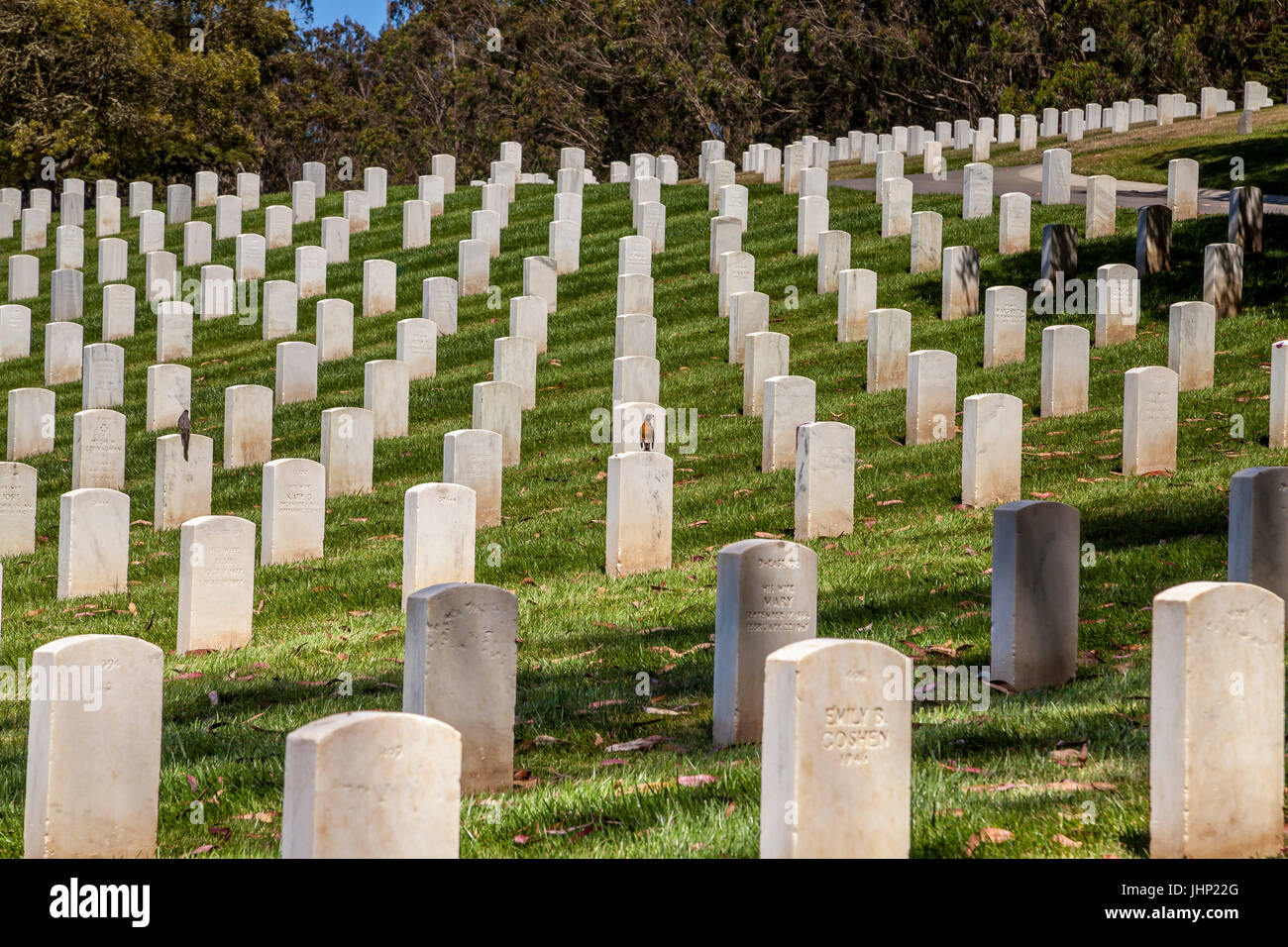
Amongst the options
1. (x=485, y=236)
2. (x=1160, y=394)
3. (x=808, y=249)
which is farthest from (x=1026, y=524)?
(x=485, y=236)

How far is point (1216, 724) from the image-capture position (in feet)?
15.9

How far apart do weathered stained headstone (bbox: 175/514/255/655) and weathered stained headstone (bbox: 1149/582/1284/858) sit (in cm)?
623

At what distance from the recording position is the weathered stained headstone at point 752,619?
21.3 feet

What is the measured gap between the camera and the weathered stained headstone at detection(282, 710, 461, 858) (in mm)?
3982

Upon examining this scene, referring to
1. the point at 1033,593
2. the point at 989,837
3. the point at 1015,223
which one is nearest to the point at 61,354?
the point at 1015,223

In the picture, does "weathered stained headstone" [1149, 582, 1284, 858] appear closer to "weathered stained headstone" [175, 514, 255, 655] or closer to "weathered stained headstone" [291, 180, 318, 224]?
"weathered stained headstone" [175, 514, 255, 655]

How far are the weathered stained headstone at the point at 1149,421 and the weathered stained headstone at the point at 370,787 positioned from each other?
875 centimetres

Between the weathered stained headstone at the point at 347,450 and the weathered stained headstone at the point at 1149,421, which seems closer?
the weathered stained headstone at the point at 1149,421

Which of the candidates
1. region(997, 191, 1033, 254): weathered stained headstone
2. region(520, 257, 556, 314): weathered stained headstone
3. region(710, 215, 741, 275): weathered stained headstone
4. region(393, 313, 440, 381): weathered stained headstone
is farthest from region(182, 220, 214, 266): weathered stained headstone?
region(997, 191, 1033, 254): weathered stained headstone

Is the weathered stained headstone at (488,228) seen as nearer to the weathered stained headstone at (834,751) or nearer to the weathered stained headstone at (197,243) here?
the weathered stained headstone at (197,243)

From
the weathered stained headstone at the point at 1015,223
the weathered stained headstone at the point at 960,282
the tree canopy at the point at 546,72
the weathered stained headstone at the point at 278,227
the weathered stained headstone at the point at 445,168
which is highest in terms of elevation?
the tree canopy at the point at 546,72

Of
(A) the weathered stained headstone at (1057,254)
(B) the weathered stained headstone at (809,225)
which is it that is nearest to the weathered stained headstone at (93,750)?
(A) the weathered stained headstone at (1057,254)

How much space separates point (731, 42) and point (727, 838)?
155 feet
